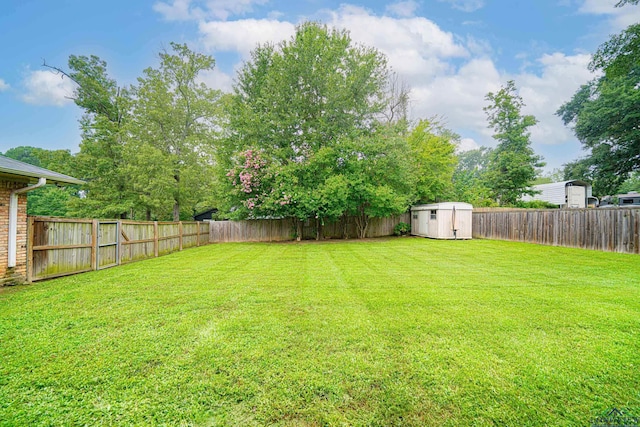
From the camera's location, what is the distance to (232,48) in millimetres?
13438

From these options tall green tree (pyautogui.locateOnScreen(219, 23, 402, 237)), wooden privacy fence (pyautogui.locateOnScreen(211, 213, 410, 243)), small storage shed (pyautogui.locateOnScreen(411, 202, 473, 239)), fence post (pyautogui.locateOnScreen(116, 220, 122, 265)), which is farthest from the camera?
wooden privacy fence (pyautogui.locateOnScreen(211, 213, 410, 243))

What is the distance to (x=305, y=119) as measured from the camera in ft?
41.9

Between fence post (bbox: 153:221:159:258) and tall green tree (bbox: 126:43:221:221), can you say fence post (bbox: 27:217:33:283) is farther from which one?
tall green tree (bbox: 126:43:221:221)

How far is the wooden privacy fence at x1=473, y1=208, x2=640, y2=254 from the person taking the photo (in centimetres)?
778

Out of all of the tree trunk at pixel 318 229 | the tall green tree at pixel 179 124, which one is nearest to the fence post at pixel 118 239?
the tree trunk at pixel 318 229

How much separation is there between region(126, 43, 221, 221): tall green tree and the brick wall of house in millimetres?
11288

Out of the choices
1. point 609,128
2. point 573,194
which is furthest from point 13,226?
point 573,194

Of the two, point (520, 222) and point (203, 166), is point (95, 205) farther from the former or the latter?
point (520, 222)

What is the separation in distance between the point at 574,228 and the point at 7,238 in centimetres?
1529

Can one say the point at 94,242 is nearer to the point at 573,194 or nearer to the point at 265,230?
the point at 265,230

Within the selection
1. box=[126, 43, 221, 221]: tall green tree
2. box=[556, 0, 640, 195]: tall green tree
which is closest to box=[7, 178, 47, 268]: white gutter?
box=[126, 43, 221, 221]: tall green tree

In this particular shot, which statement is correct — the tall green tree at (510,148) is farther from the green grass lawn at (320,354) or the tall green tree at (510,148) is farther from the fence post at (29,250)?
the fence post at (29,250)

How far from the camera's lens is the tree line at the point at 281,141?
39.5 feet

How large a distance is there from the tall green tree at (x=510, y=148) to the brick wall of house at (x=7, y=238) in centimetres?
2404
